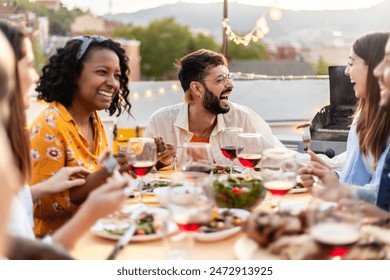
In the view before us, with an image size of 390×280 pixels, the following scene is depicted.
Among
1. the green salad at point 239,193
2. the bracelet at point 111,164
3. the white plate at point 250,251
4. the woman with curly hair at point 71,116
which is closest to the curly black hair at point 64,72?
the woman with curly hair at point 71,116

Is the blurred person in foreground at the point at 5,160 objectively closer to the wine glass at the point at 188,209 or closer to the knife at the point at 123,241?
the knife at the point at 123,241

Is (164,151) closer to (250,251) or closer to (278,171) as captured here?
(278,171)

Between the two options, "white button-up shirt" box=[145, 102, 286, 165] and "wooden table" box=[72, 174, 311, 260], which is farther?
"white button-up shirt" box=[145, 102, 286, 165]

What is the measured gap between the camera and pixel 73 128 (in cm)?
190

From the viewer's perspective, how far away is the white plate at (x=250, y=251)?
3.97 feet

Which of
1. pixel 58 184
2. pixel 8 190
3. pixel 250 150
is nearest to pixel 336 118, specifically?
pixel 250 150

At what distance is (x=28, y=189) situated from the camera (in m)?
1.53

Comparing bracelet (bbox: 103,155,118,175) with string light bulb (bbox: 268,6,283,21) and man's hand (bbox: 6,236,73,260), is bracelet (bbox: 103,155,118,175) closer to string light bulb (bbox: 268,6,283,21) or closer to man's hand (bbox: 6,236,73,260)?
man's hand (bbox: 6,236,73,260)

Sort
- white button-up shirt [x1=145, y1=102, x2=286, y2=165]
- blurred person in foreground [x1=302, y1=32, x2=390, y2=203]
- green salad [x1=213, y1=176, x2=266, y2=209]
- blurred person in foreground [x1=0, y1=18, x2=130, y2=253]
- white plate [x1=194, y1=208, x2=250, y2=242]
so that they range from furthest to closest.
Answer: white button-up shirt [x1=145, y1=102, x2=286, y2=165] < blurred person in foreground [x1=302, y1=32, x2=390, y2=203] < green salad [x1=213, y1=176, x2=266, y2=209] < white plate [x1=194, y1=208, x2=250, y2=242] < blurred person in foreground [x1=0, y1=18, x2=130, y2=253]

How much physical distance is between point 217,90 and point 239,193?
138 cm

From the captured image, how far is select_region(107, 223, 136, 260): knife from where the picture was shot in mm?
1221

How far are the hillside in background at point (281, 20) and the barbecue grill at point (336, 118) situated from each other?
14.6 inches

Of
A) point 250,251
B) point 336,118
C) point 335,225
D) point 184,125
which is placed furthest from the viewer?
point 336,118

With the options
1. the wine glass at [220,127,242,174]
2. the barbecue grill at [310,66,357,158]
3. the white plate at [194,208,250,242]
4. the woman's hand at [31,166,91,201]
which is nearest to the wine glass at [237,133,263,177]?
the wine glass at [220,127,242,174]
